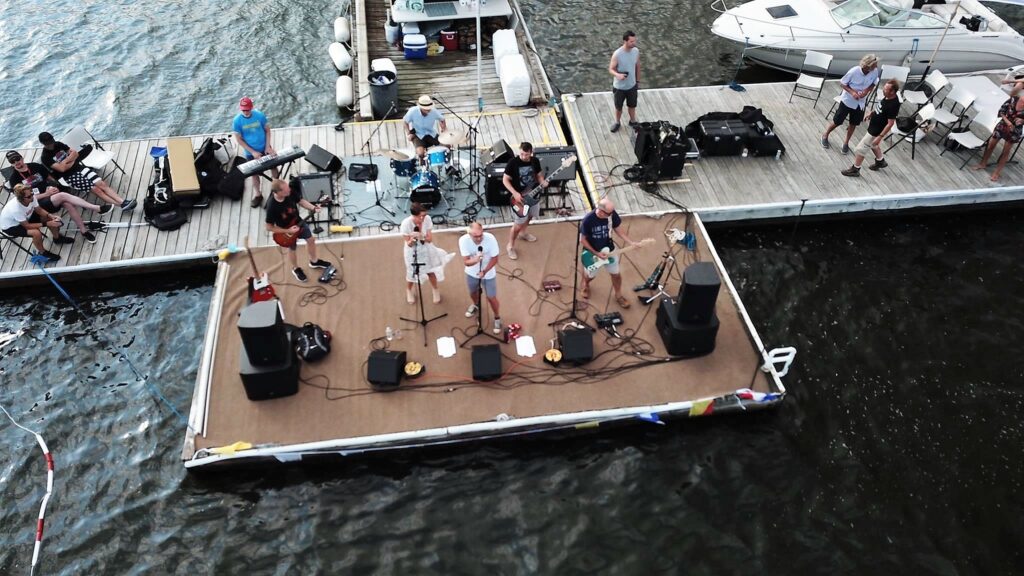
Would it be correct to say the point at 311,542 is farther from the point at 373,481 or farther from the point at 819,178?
the point at 819,178

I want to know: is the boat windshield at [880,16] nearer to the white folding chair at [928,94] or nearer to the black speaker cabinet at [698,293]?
the white folding chair at [928,94]

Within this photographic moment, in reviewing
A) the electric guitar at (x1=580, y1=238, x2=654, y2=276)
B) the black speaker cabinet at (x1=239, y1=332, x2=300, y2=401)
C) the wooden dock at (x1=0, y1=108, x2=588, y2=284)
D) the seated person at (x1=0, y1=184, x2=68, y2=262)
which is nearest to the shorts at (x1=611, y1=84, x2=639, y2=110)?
the wooden dock at (x1=0, y1=108, x2=588, y2=284)

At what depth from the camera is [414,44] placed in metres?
15.3

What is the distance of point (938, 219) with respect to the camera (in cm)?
1239

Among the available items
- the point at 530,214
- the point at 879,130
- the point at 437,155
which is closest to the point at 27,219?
the point at 437,155

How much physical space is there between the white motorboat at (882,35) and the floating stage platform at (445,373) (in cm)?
730

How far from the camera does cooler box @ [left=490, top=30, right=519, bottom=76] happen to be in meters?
14.6

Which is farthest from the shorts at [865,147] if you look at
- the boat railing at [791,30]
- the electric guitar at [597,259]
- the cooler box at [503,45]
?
the cooler box at [503,45]

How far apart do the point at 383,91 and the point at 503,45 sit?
115 inches

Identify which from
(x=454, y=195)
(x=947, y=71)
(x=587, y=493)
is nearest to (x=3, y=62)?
(x=454, y=195)

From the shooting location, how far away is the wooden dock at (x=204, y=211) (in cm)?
1083

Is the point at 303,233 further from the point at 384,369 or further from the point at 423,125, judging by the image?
the point at 423,125

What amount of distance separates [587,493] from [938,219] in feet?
28.5

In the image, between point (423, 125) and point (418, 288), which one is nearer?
point (418, 288)
